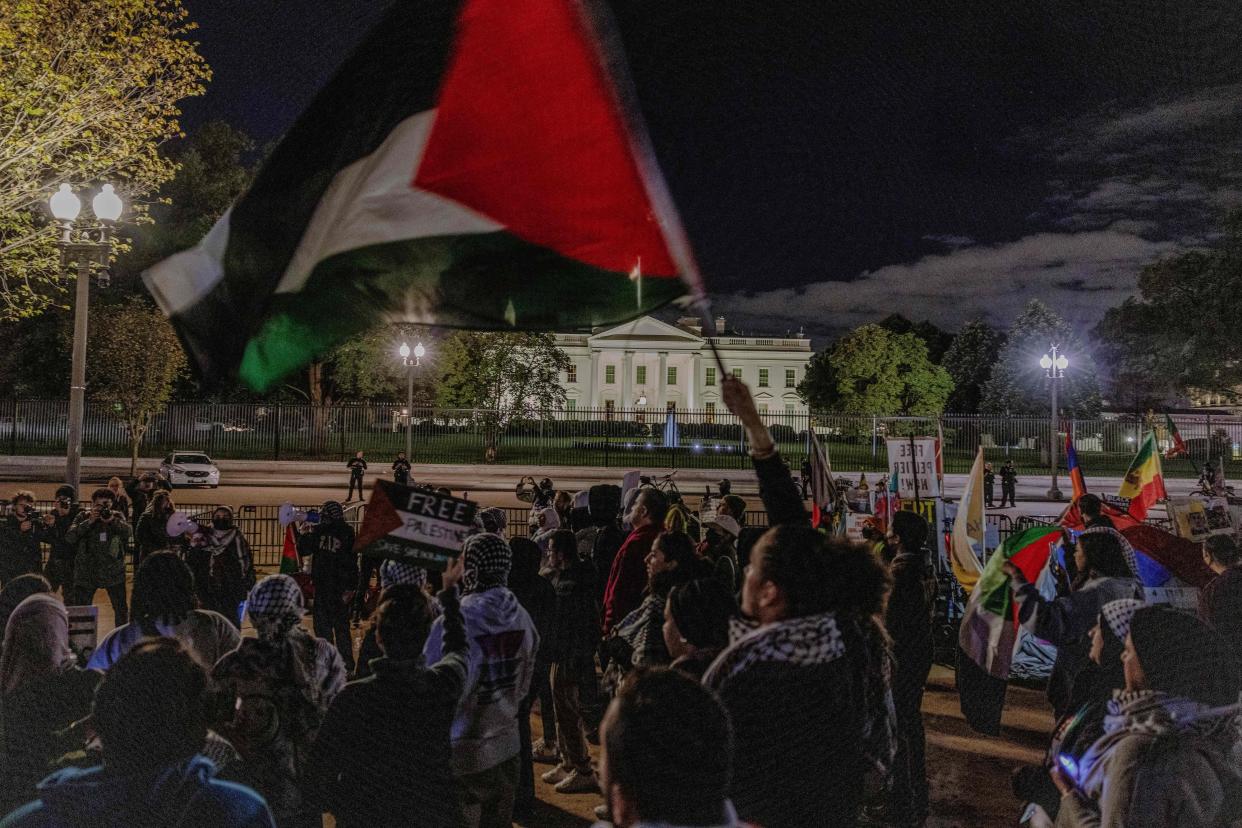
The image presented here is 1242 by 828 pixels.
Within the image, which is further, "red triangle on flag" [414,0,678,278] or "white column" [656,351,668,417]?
"white column" [656,351,668,417]

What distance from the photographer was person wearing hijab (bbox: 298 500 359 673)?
730 centimetres

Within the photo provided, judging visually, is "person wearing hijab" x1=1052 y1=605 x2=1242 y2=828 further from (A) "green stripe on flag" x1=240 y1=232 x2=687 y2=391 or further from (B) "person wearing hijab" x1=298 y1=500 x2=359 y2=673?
(B) "person wearing hijab" x1=298 y1=500 x2=359 y2=673

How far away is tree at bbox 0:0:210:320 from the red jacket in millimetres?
11651

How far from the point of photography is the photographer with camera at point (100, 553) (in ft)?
28.3

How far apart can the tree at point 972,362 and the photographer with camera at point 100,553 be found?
82.8 m

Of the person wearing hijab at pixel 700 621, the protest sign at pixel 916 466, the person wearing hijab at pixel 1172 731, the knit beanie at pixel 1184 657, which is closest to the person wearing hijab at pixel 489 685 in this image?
the person wearing hijab at pixel 700 621

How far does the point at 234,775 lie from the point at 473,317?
1929 millimetres

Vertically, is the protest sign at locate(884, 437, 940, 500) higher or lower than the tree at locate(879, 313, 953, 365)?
lower

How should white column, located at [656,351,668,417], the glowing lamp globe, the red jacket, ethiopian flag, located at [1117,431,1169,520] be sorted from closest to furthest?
the red jacket
ethiopian flag, located at [1117,431,1169,520]
the glowing lamp globe
white column, located at [656,351,668,417]

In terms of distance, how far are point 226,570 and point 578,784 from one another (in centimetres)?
348

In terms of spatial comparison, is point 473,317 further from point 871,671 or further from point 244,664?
point 871,671

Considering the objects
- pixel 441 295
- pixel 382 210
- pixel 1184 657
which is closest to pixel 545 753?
pixel 441 295

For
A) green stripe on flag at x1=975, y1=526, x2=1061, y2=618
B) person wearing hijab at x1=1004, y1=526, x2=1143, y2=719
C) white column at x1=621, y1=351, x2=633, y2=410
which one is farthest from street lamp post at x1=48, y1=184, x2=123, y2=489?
white column at x1=621, y1=351, x2=633, y2=410

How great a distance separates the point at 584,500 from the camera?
9.38 meters
